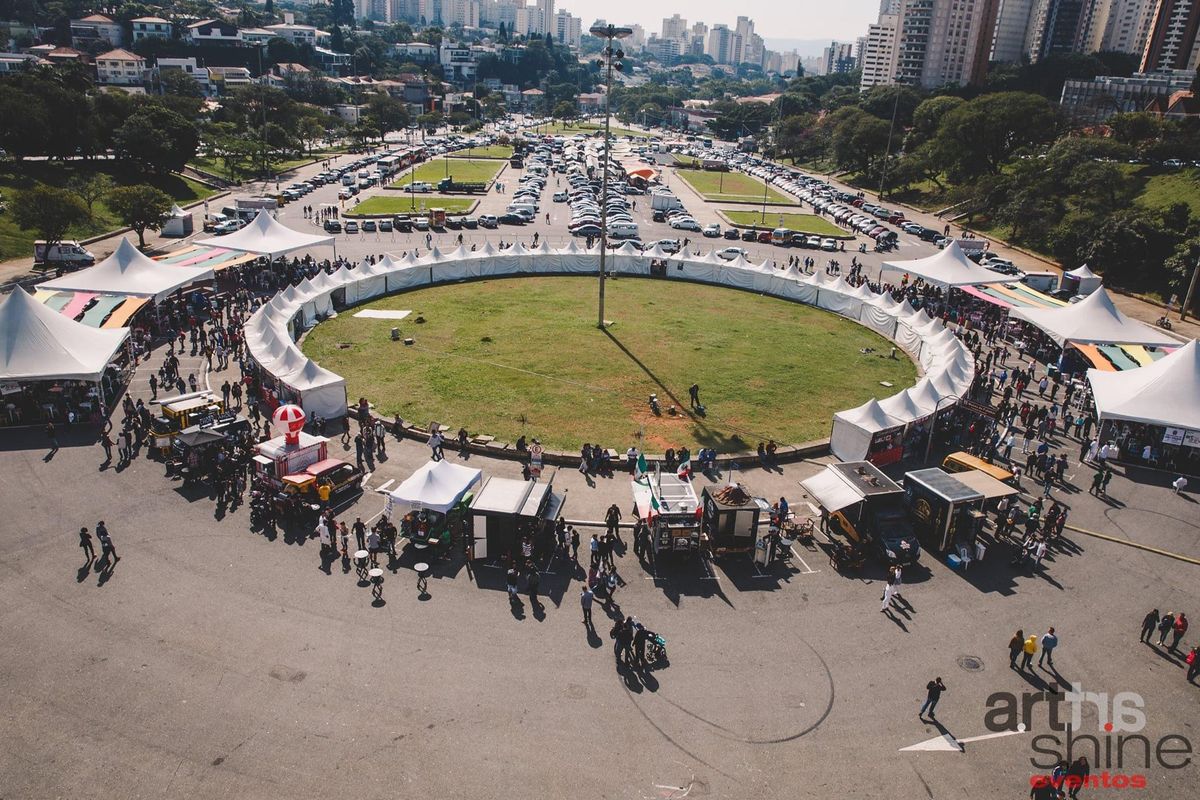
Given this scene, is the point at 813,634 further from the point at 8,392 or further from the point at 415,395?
the point at 8,392

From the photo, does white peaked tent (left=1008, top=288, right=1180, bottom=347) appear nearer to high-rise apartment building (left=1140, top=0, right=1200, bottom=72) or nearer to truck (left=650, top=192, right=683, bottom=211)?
truck (left=650, top=192, right=683, bottom=211)

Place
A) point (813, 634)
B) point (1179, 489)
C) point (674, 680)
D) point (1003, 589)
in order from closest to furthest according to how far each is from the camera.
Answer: point (674, 680) → point (813, 634) → point (1003, 589) → point (1179, 489)

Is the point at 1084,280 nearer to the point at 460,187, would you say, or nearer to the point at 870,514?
the point at 870,514

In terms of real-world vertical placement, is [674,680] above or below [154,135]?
below

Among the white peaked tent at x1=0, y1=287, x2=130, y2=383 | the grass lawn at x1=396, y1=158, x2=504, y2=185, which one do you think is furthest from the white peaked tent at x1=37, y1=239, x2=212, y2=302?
the grass lawn at x1=396, y1=158, x2=504, y2=185

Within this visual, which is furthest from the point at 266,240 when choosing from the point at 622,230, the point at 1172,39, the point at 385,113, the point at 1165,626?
the point at 1172,39

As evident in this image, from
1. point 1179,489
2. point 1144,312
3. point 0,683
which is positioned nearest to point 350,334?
point 0,683

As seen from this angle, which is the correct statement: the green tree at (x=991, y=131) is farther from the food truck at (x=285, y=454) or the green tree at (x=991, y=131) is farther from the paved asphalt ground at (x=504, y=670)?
the food truck at (x=285, y=454)
